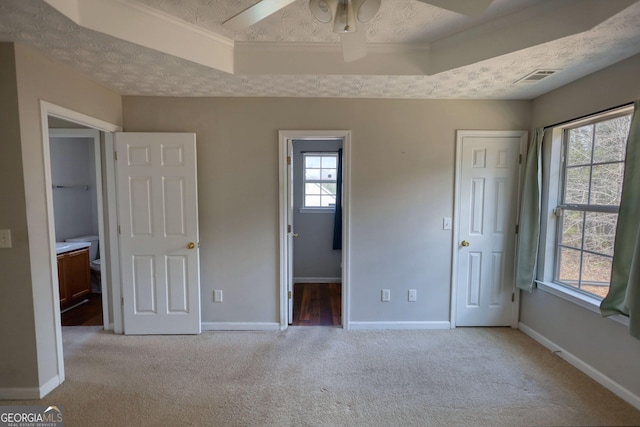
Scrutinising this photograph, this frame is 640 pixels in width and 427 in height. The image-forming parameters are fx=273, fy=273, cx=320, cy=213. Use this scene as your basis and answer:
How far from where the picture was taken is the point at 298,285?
14.0ft

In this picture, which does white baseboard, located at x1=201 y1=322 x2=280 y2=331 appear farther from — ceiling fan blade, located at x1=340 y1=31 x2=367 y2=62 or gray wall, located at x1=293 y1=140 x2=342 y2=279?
ceiling fan blade, located at x1=340 y1=31 x2=367 y2=62

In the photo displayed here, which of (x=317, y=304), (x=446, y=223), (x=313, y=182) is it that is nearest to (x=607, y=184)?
(x=446, y=223)

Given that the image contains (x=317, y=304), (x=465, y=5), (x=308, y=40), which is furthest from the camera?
(x=317, y=304)

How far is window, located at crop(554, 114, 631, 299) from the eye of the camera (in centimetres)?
204

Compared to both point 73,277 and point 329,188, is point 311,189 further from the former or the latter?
point 73,277

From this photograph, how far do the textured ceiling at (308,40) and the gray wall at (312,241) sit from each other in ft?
6.52

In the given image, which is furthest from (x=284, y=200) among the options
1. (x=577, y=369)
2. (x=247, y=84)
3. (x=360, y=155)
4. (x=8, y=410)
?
(x=577, y=369)

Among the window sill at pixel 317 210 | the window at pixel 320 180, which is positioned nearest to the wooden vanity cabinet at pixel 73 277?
the window sill at pixel 317 210

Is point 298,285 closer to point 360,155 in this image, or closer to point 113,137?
point 360,155

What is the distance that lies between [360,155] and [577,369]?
249 cm

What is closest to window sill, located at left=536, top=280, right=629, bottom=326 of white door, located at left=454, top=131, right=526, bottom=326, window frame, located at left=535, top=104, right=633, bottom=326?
window frame, located at left=535, top=104, right=633, bottom=326

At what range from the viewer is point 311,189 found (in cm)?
438

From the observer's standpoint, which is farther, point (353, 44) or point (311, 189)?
point (311, 189)

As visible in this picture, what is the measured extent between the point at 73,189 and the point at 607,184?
5.99 m
